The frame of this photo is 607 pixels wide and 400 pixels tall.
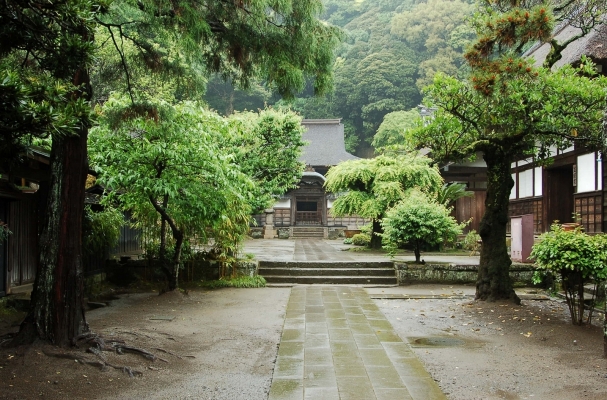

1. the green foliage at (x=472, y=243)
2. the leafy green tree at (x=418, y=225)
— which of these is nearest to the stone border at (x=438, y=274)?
the leafy green tree at (x=418, y=225)

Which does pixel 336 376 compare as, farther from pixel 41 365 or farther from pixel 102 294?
Result: pixel 102 294

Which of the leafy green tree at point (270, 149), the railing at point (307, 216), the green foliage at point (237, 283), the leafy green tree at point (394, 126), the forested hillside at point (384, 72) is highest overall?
the forested hillside at point (384, 72)

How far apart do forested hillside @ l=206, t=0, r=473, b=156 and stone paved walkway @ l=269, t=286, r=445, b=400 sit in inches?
1390

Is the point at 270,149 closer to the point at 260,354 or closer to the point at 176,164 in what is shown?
the point at 176,164

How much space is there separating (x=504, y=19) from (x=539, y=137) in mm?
2125

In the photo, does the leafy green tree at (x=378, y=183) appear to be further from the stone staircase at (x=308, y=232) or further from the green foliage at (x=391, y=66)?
the green foliage at (x=391, y=66)

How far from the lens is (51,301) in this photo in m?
5.21

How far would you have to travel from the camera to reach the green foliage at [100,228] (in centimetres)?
1022

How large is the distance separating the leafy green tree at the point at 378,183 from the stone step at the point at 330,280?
484 centimetres

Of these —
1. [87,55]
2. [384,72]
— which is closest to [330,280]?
[87,55]

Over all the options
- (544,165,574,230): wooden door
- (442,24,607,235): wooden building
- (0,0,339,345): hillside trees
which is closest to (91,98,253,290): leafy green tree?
(0,0,339,345): hillside trees

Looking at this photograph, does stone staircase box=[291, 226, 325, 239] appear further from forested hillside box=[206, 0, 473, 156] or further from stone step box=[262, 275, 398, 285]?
stone step box=[262, 275, 398, 285]

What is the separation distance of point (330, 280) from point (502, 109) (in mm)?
5982

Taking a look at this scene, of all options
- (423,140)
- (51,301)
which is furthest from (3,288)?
(423,140)
